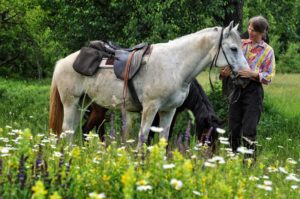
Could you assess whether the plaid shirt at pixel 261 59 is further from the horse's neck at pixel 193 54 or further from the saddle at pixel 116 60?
the saddle at pixel 116 60

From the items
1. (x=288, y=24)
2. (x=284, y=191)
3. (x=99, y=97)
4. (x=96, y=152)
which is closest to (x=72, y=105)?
(x=99, y=97)

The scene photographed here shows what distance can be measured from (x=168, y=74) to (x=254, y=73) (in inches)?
42.8

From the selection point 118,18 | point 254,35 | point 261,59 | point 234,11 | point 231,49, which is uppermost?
point 234,11

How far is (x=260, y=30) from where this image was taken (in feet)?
20.9

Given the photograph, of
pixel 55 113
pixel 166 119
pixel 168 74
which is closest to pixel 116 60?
pixel 168 74

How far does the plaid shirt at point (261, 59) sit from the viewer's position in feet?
21.0

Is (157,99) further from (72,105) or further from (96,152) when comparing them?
(96,152)

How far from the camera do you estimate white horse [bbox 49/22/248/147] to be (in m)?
6.42

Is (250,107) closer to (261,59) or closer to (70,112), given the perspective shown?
Answer: (261,59)

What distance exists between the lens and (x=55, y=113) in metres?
7.42

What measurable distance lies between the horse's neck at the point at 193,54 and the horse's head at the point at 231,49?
18cm

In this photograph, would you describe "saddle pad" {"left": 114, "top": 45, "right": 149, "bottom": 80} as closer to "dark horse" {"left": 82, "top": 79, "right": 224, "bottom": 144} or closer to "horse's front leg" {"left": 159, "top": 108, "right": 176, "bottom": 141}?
"horse's front leg" {"left": 159, "top": 108, "right": 176, "bottom": 141}

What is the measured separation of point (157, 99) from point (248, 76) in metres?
1.19

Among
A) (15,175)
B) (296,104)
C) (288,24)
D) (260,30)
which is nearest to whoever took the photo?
(15,175)
